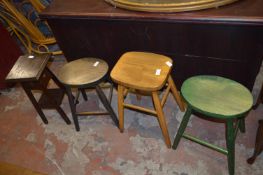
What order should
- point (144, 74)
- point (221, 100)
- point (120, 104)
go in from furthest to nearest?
point (120, 104) < point (144, 74) < point (221, 100)

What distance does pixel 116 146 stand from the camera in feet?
6.98

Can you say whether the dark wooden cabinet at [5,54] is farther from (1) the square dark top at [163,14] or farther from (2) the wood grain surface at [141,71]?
(2) the wood grain surface at [141,71]

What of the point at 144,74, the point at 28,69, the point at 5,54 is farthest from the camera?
the point at 5,54

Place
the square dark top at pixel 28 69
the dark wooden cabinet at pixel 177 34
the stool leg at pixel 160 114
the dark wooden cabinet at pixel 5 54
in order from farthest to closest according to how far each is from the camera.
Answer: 1. the dark wooden cabinet at pixel 5 54
2. the square dark top at pixel 28 69
3. the stool leg at pixel 160 114
4. the dark wooden cabinet at pixel 177 34

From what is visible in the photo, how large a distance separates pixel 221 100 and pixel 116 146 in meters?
1.11

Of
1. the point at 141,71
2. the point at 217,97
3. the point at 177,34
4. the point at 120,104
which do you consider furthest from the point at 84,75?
the point at 217,97

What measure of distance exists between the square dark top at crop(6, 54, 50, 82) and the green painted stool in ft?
4.33

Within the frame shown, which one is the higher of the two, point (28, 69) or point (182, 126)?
point (28, 69)

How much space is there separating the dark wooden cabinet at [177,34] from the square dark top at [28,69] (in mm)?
321

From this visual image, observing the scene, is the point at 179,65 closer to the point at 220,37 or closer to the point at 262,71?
the point at 220,37

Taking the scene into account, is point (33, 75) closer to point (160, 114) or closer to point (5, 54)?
point (160, 114)

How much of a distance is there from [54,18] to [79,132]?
1.17 m

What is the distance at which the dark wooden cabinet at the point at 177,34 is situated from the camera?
158 cm

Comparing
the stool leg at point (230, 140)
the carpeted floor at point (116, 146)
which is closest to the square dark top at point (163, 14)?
the stool leg at point (230, 140)
